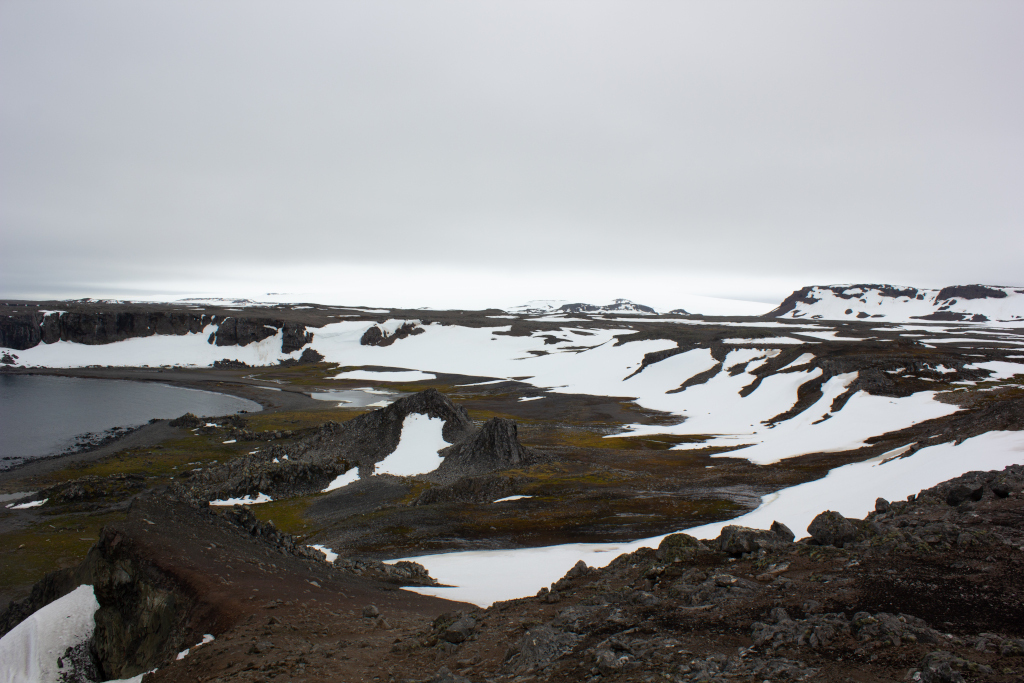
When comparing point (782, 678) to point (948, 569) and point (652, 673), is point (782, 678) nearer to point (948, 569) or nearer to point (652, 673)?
point (652, 673)

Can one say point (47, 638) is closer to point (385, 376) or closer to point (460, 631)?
point (460, 631)

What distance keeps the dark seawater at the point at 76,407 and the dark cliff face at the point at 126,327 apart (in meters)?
33.9

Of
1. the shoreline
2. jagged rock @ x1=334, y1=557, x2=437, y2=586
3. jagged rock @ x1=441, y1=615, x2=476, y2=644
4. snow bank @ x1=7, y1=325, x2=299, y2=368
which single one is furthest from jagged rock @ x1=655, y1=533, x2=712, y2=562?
snow bank @ x1=7, y1=325, x2=299, y2=368

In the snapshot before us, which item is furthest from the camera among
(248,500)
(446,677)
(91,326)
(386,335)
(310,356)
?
(386,335)

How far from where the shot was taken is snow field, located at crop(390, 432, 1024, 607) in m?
21.9

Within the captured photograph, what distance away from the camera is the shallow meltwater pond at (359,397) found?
Result: 3142 inches

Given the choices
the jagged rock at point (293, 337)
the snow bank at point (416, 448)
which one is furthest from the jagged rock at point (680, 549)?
the jagged rock at point (293, 337)

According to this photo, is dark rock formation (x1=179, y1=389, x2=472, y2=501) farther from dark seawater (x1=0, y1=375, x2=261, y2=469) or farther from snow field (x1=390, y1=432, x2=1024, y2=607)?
dark seawater (x1=0, y1=375, x2=261, y2=469)

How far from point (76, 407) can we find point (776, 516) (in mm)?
91765

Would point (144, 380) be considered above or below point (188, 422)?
below

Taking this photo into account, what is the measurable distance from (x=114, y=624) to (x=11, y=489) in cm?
3719

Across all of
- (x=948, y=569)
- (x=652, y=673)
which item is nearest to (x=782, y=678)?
(x=652, y=673)

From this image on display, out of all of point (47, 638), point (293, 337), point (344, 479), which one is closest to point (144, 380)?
point (293, 337)

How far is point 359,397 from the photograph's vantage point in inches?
3447
